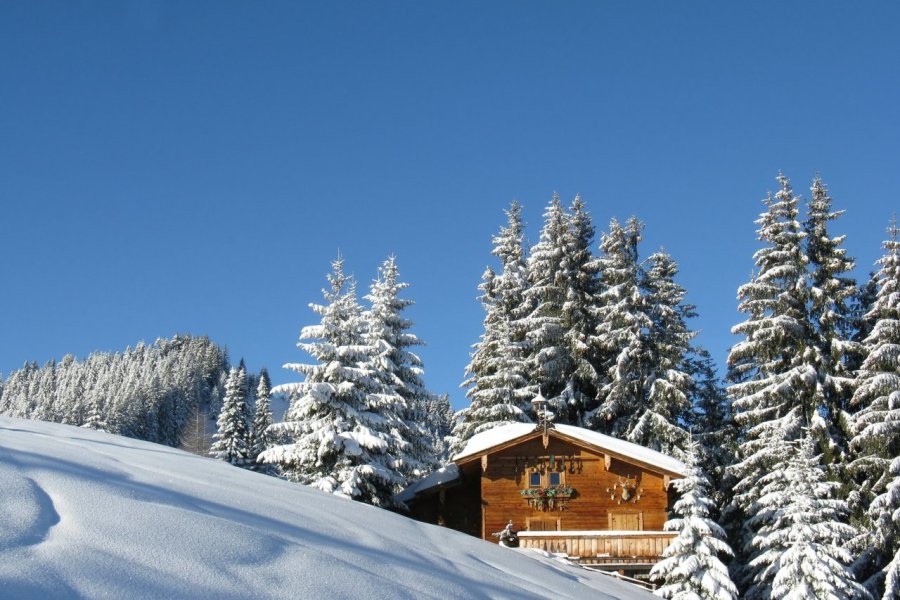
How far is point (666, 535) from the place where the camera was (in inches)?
1021

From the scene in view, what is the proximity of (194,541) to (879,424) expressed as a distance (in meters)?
24.8

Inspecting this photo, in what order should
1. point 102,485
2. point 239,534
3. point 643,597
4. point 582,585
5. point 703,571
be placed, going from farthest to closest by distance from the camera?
point 703,571
point 643,597
point 582,585
point 102,485
point 239,534

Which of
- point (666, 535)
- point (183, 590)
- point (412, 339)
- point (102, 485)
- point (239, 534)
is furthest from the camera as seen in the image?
point (412, 339)

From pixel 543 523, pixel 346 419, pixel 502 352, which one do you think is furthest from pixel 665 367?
pixel 346 419

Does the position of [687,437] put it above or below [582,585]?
above

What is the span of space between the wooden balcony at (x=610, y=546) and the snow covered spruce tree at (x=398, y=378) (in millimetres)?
5776

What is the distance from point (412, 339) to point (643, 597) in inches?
763

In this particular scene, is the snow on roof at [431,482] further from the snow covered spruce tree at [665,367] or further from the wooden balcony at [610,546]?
the snow covered spruce tree at [665,367]

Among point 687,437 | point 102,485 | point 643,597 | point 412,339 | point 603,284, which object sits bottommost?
point 643,597

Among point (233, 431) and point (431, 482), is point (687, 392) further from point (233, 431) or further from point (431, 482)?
point (233, 431)

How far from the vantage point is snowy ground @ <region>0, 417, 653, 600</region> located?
5309 mm

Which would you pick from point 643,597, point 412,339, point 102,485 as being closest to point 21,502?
point 102,485

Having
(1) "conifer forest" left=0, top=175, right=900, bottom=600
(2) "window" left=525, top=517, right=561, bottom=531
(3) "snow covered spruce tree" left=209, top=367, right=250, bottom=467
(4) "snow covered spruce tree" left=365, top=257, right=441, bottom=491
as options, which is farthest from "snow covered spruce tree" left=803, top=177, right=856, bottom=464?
(3) "snow covered spruce tree" left=209, top=367, right=250, bottom=467

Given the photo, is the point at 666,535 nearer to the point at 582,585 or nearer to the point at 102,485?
the point at 582,585
